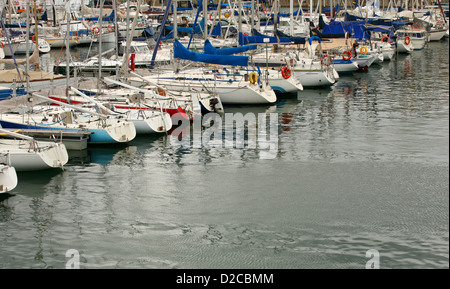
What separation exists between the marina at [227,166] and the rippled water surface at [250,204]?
0.26ft

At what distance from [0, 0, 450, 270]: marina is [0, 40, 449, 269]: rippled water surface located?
8cm

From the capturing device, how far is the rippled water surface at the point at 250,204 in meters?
23.3

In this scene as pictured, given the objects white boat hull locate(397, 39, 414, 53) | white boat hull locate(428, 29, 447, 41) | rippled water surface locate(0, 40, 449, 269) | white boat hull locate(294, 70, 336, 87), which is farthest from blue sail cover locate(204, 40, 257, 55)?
white boat hull locate(428, 29, 447, 41)

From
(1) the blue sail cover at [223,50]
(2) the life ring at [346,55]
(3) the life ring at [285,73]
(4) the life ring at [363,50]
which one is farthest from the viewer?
(4) the life ring at [363,50]

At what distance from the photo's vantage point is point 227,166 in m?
33.4

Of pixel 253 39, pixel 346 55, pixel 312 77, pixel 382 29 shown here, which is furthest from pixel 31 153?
pixel 382 29

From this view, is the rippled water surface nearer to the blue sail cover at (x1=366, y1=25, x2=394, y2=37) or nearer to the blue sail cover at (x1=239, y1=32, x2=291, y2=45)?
the blue sail cover at (x1=239, y1=32, x2=291, y2=45)

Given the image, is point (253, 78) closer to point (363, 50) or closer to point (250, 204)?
point (250, 204)

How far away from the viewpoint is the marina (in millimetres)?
23875

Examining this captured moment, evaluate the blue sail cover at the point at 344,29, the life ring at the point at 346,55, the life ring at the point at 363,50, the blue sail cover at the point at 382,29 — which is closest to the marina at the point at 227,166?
the life ring at the point at 346,55

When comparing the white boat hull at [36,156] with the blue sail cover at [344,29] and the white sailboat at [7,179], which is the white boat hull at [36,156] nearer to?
the white sailboat at [7,179]

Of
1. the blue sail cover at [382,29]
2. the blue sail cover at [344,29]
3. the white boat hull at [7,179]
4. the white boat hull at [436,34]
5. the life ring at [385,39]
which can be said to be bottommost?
the white boat hull at [7,179]

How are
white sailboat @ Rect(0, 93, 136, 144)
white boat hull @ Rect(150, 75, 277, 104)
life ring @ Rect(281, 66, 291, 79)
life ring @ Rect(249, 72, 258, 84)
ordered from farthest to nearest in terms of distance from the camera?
life ring @ Rect(281, 66, 291, 79), life ring @ Rect(249, 72, 258, 84), white boat hull @ Rect(150, 75, 277, 104), white sailboat @ Rect(0, 93, 136, 144)

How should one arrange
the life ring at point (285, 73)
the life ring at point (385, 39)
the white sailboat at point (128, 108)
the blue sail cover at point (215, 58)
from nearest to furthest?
1. the white sailboat at point (128, 108)
2. the blue sail cover at point (215, 58)
3. the life ring at point (285, 73)
4. the life ring at point (385, 39)
